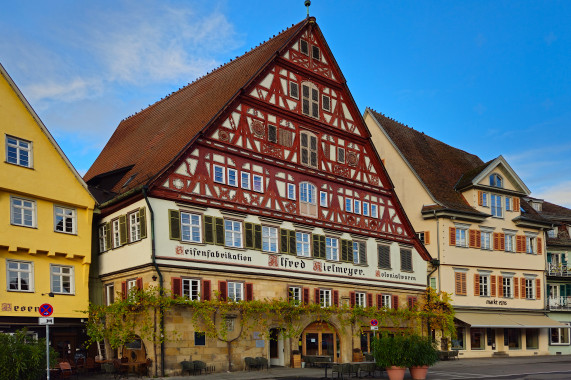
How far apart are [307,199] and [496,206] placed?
1922 cm

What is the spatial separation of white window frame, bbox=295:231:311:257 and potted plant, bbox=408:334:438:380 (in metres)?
10.5

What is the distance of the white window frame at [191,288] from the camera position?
3056 centimetres

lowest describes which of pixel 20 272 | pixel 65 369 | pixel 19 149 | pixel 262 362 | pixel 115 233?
pixel 262 362

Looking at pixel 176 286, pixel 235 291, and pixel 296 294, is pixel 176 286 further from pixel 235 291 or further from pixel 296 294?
pixel 296 294

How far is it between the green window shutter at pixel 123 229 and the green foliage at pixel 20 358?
30.1 ft

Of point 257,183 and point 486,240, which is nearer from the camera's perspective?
point 257,183

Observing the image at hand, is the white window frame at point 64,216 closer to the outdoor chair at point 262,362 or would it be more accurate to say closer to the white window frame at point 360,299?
the outdoor chair at point 262,362

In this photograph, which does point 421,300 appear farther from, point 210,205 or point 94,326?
point 94,326

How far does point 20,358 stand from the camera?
21516mm

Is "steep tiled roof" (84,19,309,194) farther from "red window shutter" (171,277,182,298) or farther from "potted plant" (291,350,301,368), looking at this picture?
"potted plant" (291,350,301,368)

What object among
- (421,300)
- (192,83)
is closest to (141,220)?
(192,83)

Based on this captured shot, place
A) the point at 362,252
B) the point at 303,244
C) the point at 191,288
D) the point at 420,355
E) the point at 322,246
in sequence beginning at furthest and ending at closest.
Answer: the point at 362,252 < the point at 322,246 < the point at 303,244 < the point at 191,288 < the point at 420,355

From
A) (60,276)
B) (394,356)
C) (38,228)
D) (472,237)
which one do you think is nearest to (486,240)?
(472,237)

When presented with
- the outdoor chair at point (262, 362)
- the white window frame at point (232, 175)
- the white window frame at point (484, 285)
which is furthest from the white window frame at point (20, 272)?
the white window frame at point (484, 285)
